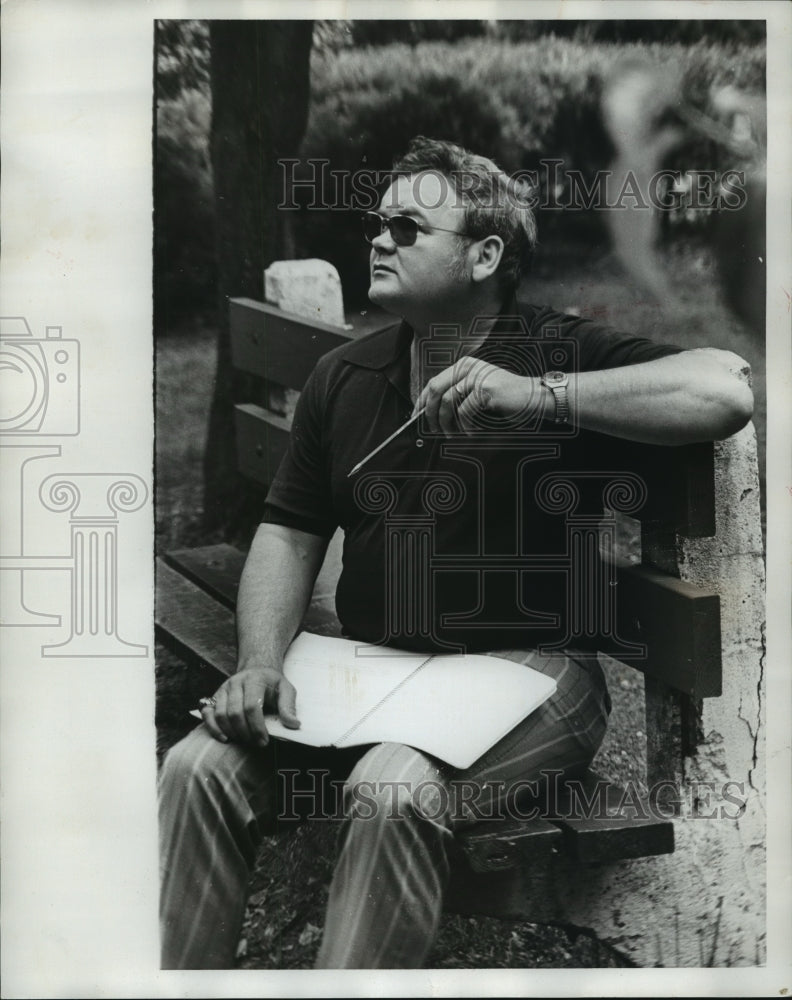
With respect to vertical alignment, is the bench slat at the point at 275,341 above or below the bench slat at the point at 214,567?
above

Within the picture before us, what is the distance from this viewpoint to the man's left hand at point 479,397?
2.56 m

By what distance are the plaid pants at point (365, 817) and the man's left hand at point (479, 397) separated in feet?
1.67

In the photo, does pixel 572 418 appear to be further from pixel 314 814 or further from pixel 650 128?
pixel 314 814

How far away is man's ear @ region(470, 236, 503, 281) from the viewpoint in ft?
8.54

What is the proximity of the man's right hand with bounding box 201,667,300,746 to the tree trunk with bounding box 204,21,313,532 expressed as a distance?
0.90 metres

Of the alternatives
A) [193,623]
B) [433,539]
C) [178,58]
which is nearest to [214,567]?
[193,623]

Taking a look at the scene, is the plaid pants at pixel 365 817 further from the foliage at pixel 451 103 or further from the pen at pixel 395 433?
the foliage at pixel 451 103

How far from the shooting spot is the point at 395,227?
262 centimetres

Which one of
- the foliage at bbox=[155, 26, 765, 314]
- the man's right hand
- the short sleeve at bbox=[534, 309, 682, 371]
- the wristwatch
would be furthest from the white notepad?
the foliage at bbox=[155, 26, 765, 314]

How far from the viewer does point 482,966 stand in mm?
2631

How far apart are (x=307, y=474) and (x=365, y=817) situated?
75 cm

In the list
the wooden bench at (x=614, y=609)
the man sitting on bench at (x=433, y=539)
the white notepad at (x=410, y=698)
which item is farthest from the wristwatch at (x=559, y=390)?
the white notepad at (x=410, y=698)

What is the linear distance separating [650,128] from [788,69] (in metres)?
0.34

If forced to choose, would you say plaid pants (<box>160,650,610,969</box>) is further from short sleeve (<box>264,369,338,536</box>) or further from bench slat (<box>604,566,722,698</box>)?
short sleeve (<box>264,369,338,536</box>)
